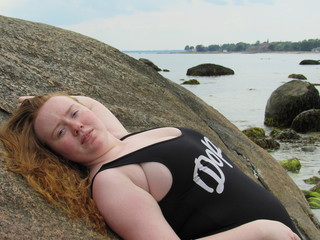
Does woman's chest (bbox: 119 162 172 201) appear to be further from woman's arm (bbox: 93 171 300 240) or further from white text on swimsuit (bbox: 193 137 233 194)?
white text on swimsuit (bbox: 193 137 233 194)

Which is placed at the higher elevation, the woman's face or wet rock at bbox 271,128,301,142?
the woman's face

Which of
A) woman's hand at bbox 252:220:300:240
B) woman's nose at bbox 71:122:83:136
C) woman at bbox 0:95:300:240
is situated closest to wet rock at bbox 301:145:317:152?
woman at bbox 0:95:300:240

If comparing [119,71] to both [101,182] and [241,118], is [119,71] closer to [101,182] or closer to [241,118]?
[101,182]

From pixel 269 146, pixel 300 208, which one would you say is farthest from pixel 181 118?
pixel 269 146

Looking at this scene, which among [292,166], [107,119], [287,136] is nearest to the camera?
[107,119]

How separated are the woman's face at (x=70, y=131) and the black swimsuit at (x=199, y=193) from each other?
19 centimetres

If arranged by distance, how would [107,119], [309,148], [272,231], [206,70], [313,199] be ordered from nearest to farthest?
[272,231], [107,119], [313,199], [309,148], [206,70]

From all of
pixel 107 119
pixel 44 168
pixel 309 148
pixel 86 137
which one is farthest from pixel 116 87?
pixel 309 148

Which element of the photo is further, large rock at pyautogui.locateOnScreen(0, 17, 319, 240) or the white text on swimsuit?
large rock at pyautogui.locateOnScreen(0, 17, 319, 240)

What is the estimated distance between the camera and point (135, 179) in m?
2.45

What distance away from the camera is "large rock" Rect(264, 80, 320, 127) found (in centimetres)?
1442

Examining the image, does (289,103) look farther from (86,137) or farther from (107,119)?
(86,137)

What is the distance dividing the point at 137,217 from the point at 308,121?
12.1m

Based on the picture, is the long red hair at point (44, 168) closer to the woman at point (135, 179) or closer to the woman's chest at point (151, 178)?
the woman at point (135, 179)
